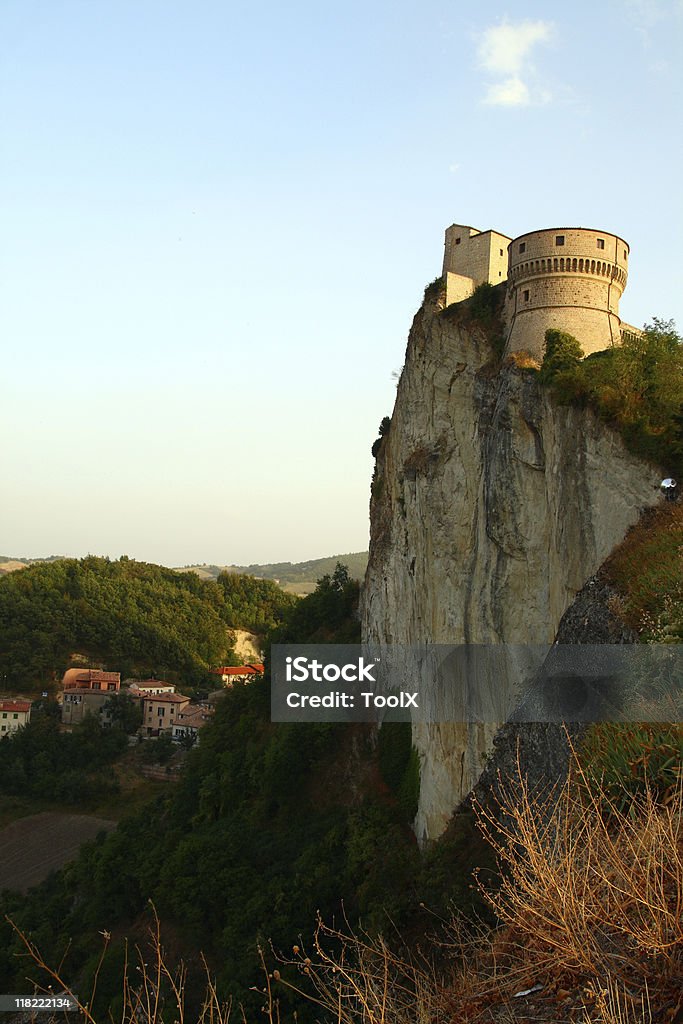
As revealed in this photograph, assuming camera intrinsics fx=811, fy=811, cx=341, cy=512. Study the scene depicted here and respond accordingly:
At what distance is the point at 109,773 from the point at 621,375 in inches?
1778

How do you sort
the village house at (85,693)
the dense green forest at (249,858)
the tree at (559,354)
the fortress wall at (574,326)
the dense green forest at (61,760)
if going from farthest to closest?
the village house at (85,693) < the dense green forest at (61,760) < the dense green forest at (249,858) < the fortress wall at (574,326) < the tree at (559,354)

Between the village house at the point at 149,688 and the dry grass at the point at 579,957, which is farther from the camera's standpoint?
the village house at the point at 149,688

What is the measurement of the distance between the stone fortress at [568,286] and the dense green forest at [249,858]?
40.4 feet

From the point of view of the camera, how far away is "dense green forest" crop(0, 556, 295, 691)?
233 ft

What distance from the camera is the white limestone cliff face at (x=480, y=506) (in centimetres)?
1514

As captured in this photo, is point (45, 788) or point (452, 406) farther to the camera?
point (45, 788)

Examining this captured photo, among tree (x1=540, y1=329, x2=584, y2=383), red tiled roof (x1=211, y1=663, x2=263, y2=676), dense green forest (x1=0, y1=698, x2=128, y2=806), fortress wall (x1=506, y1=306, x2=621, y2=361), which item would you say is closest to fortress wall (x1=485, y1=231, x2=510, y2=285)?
fortress wall (x1=506, y1=306, x2=621, y2=361)

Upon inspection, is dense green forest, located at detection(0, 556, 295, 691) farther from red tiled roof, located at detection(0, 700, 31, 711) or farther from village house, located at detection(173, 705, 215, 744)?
village house, located at detection(173, 705, 215, 744)

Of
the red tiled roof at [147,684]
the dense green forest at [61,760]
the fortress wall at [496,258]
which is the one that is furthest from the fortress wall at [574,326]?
the red tiled roof at [147,684]

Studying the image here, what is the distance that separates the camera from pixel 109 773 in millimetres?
51156

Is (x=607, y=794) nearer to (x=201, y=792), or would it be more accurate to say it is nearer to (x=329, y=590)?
(x=201, y=792)

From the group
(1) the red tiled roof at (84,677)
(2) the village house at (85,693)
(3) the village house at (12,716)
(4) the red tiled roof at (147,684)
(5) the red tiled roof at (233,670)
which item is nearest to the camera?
(3) the village house at (12,716)

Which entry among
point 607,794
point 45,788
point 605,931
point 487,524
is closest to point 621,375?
point 487,524

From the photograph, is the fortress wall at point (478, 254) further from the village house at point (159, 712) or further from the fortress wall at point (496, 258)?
the village house at point (159, 712)
